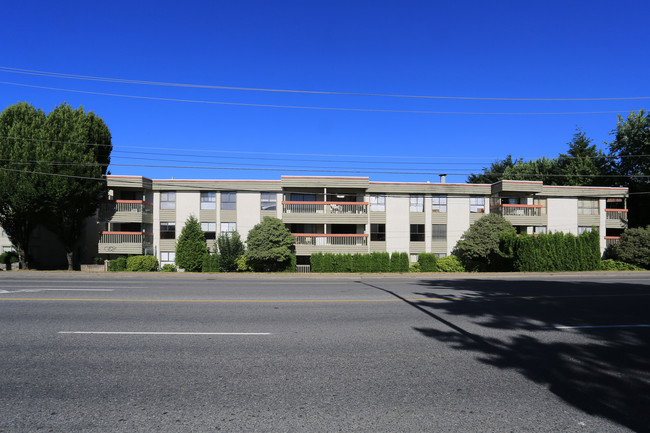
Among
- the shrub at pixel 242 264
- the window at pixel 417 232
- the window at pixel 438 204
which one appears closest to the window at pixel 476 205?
the window at pixel 438 204

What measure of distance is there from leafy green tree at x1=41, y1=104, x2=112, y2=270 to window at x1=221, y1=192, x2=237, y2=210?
30.5 ft

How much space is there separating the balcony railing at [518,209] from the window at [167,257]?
2919 centimetres

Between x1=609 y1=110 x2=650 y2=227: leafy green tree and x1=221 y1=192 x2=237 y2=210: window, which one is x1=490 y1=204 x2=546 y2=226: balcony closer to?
x1=609 y1=110 x2=650 y2=227: leafy green tree

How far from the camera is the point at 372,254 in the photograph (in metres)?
30.5

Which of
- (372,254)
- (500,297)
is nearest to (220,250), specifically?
(372,254)

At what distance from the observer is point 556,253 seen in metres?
26.2

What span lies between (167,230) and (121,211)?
3.95m

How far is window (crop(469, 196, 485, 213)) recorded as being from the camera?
114 feet

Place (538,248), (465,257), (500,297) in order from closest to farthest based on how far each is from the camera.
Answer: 1. (500,297)
2. (538,248)
3. (465,257)

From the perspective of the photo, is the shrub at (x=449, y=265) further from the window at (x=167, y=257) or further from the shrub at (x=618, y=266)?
the window at (x=167, y=257)

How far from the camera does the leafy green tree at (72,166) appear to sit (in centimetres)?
2419

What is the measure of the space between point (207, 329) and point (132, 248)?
26.6m

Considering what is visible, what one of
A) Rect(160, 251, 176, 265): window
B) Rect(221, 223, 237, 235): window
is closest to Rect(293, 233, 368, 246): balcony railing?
Rect(221, 223, 237, 235): window

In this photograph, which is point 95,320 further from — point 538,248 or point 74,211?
point 538,248
